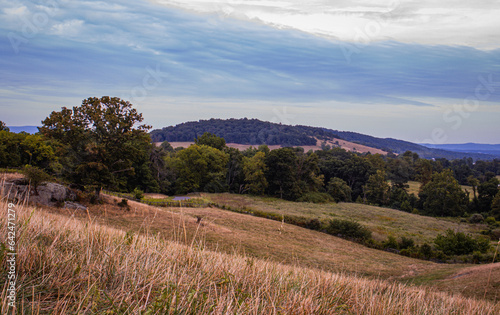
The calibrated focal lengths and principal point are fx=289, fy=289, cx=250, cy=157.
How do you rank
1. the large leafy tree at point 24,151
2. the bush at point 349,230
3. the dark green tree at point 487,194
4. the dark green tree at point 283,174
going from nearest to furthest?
the bush at point 349,230, the large leafy tree at point 24,151, the dark green tree at point 283,174, the dark green tree at point 487,194

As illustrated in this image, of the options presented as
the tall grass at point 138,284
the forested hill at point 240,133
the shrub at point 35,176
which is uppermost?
the forested hill at point 240,133

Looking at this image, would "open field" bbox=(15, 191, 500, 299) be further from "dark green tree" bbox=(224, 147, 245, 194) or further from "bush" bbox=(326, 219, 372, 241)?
"dark green tree" bbox=(224, 147, 245, 194)

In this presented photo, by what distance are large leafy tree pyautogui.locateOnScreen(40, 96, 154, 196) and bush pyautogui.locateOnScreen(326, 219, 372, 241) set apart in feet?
81.8

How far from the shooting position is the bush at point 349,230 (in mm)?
35312

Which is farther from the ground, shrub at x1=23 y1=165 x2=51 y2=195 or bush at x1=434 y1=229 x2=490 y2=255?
shrub at x1=23 y1=165 x2=51 y2=195

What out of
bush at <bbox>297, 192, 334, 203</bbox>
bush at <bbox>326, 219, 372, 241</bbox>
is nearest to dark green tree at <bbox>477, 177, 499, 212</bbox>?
bush at <bbox>297, 192, 334, 203</bbox>

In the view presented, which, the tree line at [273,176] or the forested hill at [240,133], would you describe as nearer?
the tree line at [273,176]

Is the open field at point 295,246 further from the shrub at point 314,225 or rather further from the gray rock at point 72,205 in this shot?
the shrub at point 314,225

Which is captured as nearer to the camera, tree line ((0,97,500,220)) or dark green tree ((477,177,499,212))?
tree line ((0,97,500,220))

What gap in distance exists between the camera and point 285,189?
Answer: 72562 mm

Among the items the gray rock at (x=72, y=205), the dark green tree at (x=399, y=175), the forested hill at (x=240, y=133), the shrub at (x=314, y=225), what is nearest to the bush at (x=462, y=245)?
the shrub at (x=314, y=225)

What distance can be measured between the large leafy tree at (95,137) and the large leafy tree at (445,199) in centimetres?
7370

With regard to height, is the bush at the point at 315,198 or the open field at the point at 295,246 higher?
the open field at the point at 295,246

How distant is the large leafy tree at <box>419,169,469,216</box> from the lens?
71.3m
